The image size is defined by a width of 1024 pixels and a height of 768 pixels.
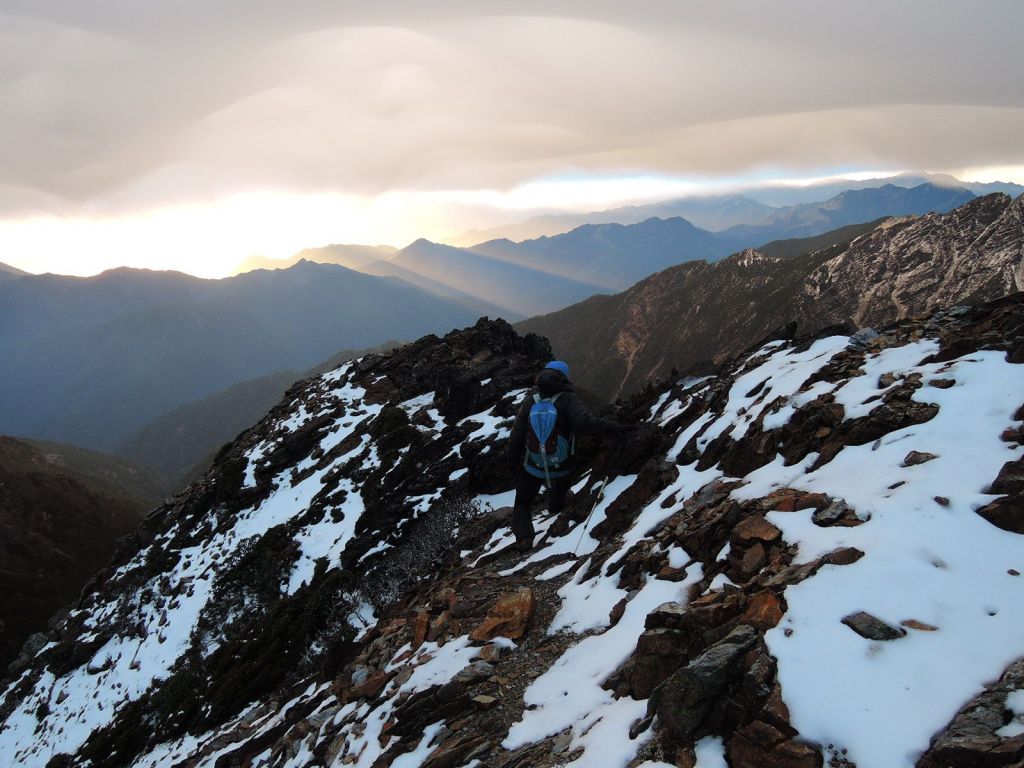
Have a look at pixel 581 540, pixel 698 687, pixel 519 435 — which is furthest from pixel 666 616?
pixel 519 435

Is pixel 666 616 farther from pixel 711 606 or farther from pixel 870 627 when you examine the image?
pixel 870 627

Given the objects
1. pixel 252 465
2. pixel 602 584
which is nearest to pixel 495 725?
pixel 602 584

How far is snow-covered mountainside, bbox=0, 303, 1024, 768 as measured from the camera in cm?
407

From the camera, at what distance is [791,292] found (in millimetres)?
124375

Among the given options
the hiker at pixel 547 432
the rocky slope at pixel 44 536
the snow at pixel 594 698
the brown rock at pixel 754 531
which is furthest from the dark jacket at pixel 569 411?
the rocky slope at pixel 44 536

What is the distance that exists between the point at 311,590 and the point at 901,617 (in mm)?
18425

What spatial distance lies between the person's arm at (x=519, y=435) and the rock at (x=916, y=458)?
249 inches

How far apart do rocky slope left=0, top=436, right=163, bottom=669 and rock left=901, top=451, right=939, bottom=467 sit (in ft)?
215

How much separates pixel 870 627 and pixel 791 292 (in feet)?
448

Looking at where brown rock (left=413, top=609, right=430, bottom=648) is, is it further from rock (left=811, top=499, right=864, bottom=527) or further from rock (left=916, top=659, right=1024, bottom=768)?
rock (left=916, top=659, right=1024, bottom=768)

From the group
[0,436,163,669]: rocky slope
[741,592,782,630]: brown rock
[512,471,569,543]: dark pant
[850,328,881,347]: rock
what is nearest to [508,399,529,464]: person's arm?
[512,471,569,543]: dark pant

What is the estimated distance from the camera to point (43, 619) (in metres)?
54.3

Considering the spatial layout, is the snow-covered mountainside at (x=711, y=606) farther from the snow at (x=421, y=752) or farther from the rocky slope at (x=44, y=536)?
the rocky slope at (x=44, y=536)

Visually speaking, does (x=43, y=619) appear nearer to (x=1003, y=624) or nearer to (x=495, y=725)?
(x=495, y=725)
